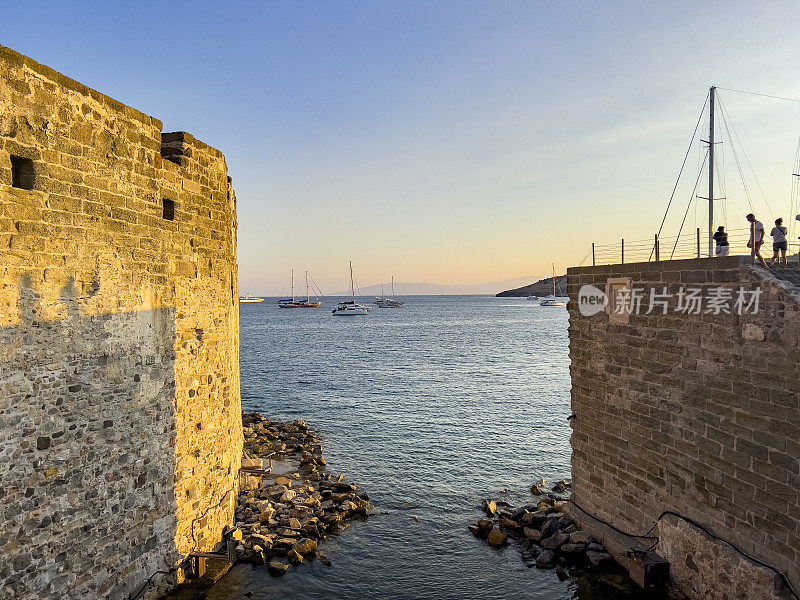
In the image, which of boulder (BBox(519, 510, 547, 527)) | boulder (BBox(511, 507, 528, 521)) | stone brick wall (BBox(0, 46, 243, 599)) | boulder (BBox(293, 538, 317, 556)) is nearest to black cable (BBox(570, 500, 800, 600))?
boulder (BBox(519, 510, 547, 527))

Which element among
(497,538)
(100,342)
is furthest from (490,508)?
(100,342)

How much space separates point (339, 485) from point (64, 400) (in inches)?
390

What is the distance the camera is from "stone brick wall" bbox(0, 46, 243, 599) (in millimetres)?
6422

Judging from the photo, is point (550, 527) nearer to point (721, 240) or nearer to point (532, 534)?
point (532, 534)

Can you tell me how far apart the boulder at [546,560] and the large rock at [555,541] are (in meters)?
0.20

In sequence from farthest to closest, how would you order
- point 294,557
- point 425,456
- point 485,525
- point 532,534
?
point 425,456, point 485,525, point 532,534, point 294,557

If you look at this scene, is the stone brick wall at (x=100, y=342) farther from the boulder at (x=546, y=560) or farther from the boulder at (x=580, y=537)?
the boulder at (x=580, y=537)

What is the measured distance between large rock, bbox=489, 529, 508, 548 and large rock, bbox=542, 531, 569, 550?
3.37ft

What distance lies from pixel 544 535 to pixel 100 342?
1017cm

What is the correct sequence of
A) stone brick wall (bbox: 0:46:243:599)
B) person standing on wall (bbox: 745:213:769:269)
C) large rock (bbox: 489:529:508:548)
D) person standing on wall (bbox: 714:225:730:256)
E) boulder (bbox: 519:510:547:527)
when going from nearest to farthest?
stone brick wall (bbox: 0:46:243:599), person standing on wall (bbox: 745:213:769:269), person standing on wall (bbox: 714:225:730:256), large rock (bbox: 489:529:508:548), boulder (bbox: 519:510:547:527)

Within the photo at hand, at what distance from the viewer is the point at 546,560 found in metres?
11.3

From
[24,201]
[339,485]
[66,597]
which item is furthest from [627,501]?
[24,201]

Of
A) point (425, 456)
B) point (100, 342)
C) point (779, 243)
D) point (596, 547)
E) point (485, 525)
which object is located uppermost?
point (779, 243)

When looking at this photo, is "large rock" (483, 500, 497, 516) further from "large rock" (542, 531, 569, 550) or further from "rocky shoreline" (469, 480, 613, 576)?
"large rock" (542, 531, 569, 550)
